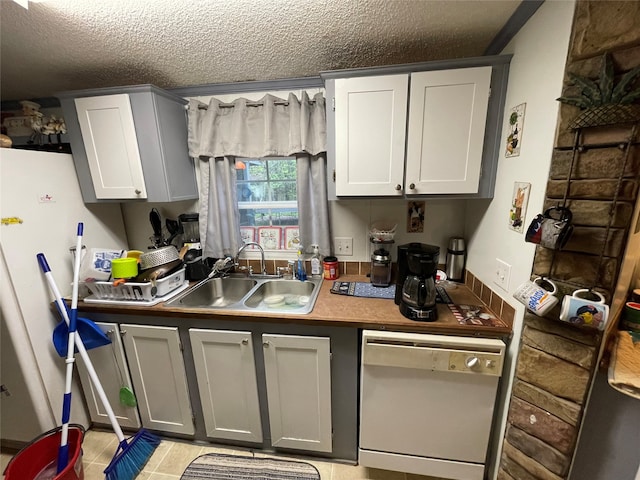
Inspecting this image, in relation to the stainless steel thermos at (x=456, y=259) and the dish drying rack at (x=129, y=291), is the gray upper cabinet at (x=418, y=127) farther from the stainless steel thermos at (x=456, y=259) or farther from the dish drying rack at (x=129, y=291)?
the dish drying rack at (x=129, y=291)

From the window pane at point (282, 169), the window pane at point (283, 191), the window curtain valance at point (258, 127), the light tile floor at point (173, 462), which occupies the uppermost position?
the window curtain valance at point (258, 127)

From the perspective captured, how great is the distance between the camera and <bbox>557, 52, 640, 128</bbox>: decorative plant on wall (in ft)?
2.30

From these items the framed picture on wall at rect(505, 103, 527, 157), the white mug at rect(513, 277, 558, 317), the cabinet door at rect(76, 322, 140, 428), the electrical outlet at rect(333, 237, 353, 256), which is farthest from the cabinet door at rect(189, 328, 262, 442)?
the framed picture on wall at rect(505, 103, 527, 157)

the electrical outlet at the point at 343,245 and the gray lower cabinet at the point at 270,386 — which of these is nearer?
the gray lower cabinet at the point at 270,386

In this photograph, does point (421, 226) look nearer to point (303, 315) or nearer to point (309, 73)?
point (303, 315)

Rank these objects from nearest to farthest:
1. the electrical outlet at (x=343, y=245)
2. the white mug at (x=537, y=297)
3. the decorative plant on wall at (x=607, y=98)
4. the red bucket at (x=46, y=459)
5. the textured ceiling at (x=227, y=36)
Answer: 1. the decorative plant on wall at (x=607, y=98)
2. the white mug at (x=537, y=297)
3. the textured ceiling at (x=227, y=36)
4. the red bucket at (x=46, y=459)
5. the electrical outlet at (x=343, y=245)

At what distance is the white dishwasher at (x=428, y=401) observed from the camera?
1.10 metres

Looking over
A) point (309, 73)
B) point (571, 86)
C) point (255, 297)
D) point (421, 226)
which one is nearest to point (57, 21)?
point (309, 73)

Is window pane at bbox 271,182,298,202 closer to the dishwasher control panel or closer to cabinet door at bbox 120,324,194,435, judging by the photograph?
cabinet door at bbox 120,324,194,435

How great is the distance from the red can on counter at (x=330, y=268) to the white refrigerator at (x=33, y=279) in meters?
1.60

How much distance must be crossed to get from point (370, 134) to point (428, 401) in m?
1.37

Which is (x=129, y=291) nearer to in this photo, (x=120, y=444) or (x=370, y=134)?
(x=120, y=444)

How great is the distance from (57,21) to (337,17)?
1178 millimetres

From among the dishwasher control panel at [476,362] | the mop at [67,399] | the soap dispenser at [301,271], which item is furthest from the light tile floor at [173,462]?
the soap dispenser at [301,271]
